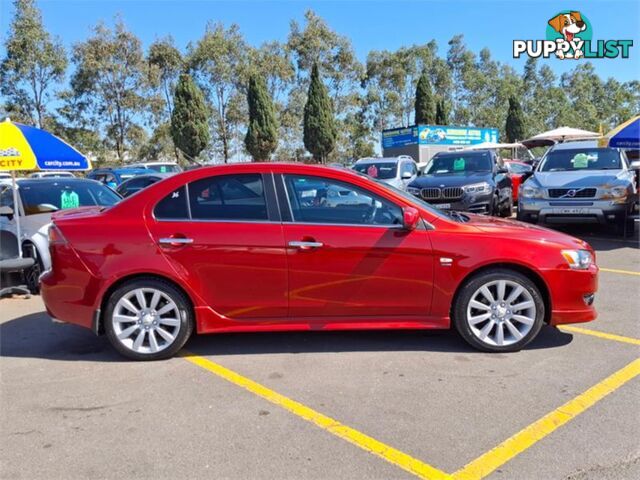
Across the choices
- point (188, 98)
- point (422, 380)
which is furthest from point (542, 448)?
point (188, 98)

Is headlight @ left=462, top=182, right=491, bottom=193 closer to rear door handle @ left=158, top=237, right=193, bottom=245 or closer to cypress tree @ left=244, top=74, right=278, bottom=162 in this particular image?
rear door handle @ left=158, top=237, right=193, bottom=245

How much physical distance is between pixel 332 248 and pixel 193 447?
5.94ft

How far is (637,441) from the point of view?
302cm

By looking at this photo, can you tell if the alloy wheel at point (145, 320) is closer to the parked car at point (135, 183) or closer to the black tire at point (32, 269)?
the black tire at point (32, 269)

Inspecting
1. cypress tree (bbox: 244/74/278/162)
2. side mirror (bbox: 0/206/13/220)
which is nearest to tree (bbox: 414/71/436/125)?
cypress tree (bbox: 244/74/278/162)

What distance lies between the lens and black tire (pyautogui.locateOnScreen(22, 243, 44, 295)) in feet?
22.4

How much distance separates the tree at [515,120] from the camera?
46.2 meters

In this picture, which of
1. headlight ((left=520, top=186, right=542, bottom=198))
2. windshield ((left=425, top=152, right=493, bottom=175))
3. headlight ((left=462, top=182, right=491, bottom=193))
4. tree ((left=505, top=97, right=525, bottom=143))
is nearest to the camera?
headlight ((left=520, top=186, right=542, bottom=198))

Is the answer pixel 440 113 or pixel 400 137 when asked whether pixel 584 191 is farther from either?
pixel 440 113

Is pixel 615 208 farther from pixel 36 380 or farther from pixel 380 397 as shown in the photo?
pixel 36 380

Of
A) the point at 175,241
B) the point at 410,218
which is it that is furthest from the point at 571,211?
the point at 175,241

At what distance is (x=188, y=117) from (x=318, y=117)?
27.7ft

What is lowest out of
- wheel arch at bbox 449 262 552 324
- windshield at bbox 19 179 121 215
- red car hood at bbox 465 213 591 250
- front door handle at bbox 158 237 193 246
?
wheel arch at bbox 449 262 552 324

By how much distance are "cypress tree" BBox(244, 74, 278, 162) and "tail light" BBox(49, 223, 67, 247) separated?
101 feet
